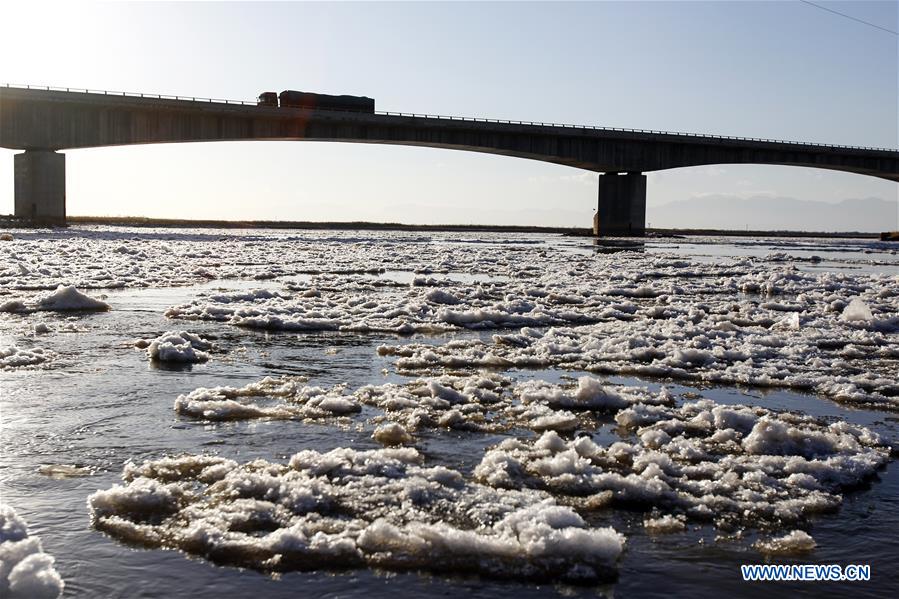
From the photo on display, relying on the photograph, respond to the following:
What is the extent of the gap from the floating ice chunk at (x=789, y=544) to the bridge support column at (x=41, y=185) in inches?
2253

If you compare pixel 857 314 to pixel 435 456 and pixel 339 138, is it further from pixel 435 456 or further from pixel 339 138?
pixel 339 138

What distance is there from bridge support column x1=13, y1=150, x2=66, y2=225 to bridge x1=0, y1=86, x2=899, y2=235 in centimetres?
7

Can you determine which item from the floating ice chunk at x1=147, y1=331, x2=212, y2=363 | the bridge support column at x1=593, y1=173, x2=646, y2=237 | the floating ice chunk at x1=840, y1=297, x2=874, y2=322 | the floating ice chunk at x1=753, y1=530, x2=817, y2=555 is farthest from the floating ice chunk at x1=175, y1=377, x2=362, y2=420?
the bridge support column at x1=593, y1=173, x2=646, y2=237

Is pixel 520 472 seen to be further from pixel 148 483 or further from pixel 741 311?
pixel 741 311

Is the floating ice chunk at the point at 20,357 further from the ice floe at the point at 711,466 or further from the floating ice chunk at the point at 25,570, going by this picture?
the ice floe at the point at 711,466

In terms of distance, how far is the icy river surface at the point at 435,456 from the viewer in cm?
331

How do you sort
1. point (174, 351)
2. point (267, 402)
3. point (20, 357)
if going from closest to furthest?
point (267, 402), point (20, 357), point (174, 351)

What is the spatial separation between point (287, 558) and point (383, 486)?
2.93ft

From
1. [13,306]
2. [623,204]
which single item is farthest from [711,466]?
[623,204]

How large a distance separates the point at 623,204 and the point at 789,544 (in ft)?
237

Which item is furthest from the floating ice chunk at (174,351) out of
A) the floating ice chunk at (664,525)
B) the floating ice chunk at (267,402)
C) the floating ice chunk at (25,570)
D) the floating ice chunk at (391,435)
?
the floating ice chunk at (664,525)

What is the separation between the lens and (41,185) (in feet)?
175

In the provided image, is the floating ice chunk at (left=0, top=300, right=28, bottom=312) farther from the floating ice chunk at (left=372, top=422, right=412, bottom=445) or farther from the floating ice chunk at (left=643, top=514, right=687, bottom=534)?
the floating ice chunk at (left=643, top=514, right=687, bottom=534)

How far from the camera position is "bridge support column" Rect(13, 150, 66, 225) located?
53.1m
